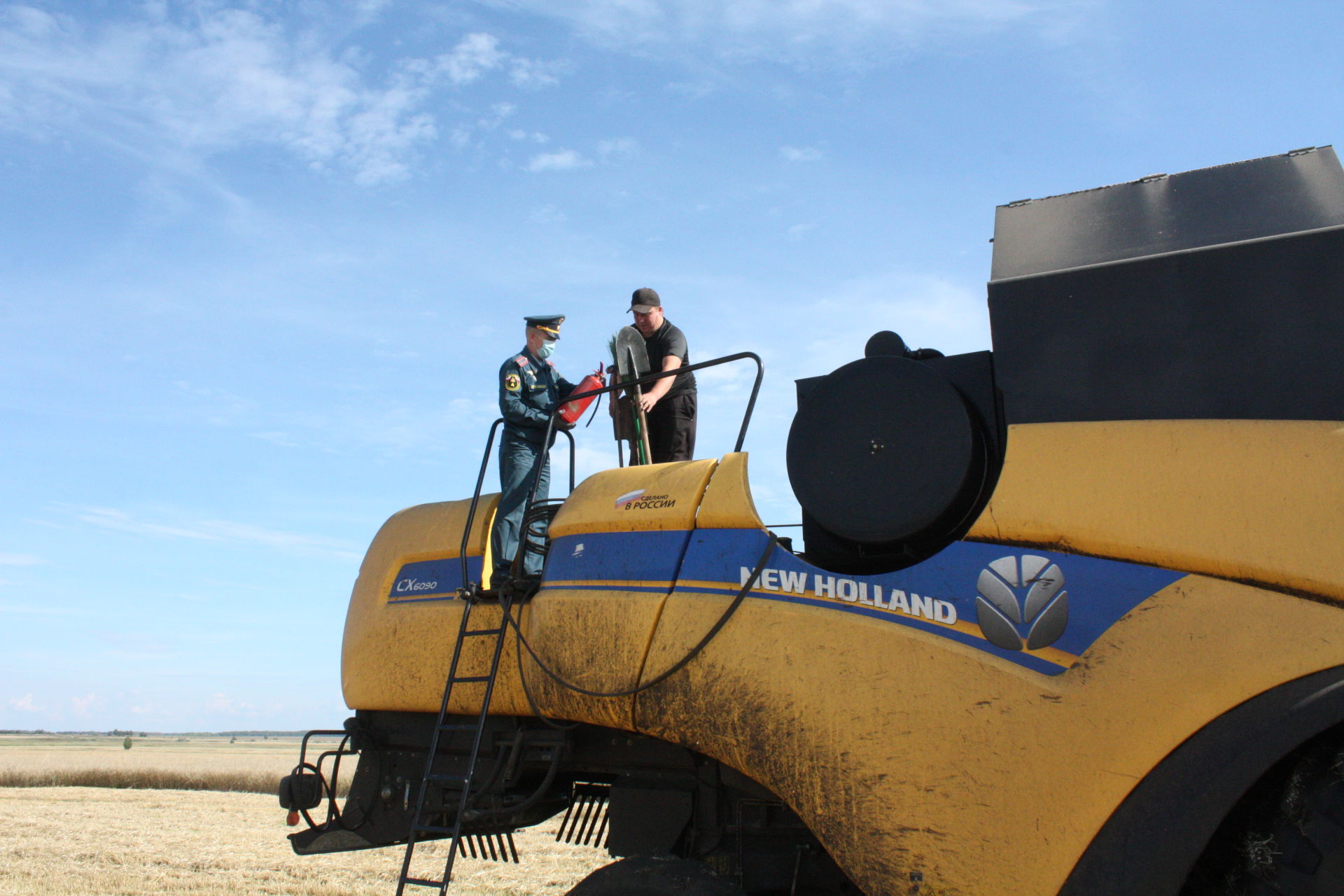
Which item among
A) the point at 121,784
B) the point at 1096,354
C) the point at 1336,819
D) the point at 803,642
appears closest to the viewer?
the point at 1336,819

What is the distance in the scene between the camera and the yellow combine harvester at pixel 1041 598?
93.4 inches

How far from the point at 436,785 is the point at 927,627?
2.77 m

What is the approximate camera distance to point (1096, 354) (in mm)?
2799

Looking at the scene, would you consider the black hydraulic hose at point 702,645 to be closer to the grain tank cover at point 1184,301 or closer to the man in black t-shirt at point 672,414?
the grain tank cover at point 1184,301

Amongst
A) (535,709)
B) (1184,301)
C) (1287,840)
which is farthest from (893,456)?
(535,709)

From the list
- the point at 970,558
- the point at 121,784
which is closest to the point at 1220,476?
the point at 970,558

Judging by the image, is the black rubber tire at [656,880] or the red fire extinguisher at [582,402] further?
the red fire extinguisher at [582,402]

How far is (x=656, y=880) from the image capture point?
3404 mm

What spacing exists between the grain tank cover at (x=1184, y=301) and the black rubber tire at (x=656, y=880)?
190 cm

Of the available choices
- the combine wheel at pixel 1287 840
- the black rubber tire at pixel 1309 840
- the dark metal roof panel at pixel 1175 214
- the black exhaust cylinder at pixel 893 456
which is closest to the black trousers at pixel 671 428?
the black exhaust cylinder at pixel 893 456

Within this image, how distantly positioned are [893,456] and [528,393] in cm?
260

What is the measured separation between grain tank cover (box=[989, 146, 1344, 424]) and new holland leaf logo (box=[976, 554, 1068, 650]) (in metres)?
0.46

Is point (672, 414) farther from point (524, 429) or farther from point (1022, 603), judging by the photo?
point (1022, 603)

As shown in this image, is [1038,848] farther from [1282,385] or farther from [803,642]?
[1282,385]
